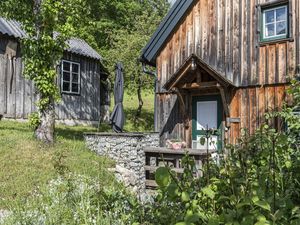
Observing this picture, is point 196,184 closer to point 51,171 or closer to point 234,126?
point 51,171

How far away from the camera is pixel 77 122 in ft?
70.3

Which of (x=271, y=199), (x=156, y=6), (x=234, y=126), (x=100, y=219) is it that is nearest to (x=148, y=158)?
(x=234, y=126)

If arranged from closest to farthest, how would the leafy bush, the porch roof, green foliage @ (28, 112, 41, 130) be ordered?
1. the leafy bush
2. the porch roof
3. green foliage @ (28, 112, 41, 130)

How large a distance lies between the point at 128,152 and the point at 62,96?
9.58 meters

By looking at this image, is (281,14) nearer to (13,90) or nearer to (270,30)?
(270,30)

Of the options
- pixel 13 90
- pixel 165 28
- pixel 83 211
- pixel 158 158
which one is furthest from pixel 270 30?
pixel 13 90

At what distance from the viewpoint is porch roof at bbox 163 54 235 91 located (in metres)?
11.3

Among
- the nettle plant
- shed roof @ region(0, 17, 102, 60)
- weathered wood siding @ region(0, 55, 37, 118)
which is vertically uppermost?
shed roof @ region(0, 17, 102, 60)

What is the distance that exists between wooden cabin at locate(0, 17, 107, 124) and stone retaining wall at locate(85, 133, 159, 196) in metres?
4.57

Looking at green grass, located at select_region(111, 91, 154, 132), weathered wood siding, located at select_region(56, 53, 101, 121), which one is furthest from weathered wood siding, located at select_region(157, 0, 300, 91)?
green grass, located at select_region(111, 91, 154, 132)

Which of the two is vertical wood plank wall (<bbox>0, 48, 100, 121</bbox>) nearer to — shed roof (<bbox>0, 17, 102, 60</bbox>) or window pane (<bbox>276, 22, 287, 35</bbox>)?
shed roof (<bbox>0, 17, 102, 60</bbox>)

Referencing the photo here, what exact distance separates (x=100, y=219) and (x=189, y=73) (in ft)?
31.3

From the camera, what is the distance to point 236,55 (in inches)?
459

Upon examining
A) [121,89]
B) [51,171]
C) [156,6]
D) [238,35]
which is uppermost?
[156,6]
